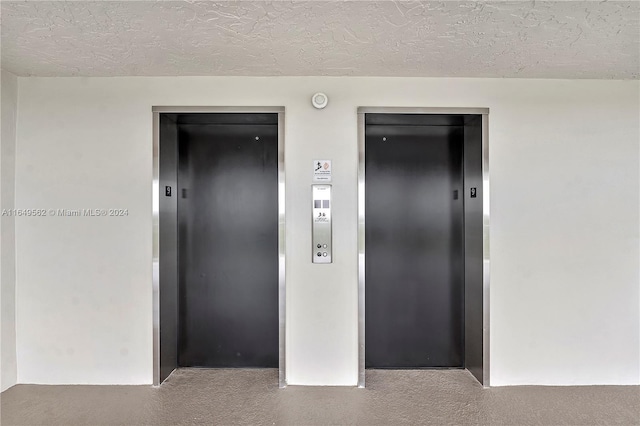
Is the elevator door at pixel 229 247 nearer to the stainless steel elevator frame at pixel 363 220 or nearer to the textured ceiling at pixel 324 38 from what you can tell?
the textured ceiling at pixel 324 38

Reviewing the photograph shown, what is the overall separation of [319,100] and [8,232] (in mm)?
2510

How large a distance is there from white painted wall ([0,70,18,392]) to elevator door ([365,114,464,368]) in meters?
2.73

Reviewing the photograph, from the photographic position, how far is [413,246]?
3.30 m

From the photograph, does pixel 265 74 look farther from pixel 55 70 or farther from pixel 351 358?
pixel 351 358

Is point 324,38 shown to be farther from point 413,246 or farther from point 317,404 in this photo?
point 317,404

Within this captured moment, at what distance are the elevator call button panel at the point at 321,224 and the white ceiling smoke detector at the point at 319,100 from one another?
0.60m

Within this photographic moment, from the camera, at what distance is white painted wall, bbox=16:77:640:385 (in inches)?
114

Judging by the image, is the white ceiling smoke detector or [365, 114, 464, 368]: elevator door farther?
[365, 114, 464, 368]: elevator door

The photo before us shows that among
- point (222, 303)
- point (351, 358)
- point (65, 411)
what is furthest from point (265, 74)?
point (65, 411)

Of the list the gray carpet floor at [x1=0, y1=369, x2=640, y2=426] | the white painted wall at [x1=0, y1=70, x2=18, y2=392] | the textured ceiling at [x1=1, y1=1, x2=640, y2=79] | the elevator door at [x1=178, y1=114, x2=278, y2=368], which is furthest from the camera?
the elevator door at [x1=178, y1=114, x2=278, y2=368]

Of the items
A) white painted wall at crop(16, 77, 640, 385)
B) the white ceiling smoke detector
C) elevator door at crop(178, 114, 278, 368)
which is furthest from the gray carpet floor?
the white ceiling smoke detector

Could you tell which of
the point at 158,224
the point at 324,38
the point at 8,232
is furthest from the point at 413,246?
the point at 8,232

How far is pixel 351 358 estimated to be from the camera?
2.90 m

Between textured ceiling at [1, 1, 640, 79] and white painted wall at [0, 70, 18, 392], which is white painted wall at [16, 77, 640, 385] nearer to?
white painted wall at [0, 70, 18, 392]
